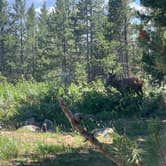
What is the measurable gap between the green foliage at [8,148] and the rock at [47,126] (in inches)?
113

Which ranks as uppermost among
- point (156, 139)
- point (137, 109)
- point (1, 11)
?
point (1, 11)

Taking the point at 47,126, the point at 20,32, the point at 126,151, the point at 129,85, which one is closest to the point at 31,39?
the point at 20,32

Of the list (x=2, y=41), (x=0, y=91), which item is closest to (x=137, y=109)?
(x=0, y=91)

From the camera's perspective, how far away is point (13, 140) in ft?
32.9

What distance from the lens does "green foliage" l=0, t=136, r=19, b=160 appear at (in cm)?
874

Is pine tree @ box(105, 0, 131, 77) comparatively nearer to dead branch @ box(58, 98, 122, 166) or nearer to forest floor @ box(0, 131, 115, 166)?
forest floor @ box(0, 131, 115, 166)

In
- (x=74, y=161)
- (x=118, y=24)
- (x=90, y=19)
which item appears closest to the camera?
(x=74, y=161)

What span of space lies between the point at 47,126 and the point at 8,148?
14.3 ft

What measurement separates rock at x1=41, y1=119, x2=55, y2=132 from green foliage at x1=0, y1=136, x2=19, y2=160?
2.86 metres

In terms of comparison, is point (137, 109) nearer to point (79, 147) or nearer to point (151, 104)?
point (151, 104)

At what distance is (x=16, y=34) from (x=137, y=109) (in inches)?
2298

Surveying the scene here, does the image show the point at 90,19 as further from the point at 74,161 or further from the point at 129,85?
the point at 74,161

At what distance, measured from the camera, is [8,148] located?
30.0ft

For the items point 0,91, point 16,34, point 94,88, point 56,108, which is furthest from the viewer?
point 16,34
